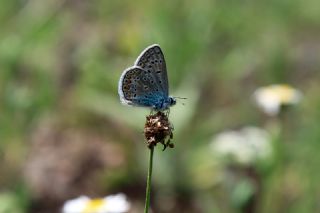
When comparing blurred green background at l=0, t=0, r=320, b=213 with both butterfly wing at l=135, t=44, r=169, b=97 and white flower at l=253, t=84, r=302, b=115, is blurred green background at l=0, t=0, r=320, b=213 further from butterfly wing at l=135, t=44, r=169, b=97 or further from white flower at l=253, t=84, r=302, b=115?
butterfly wing at l=135, t=44, r=169, b=97

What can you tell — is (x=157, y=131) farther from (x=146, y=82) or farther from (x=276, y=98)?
(x=276, y=98)

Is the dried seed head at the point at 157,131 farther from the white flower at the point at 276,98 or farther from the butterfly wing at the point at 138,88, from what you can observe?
the white flower at the point at 276,98

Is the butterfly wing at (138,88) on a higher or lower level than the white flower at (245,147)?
lower

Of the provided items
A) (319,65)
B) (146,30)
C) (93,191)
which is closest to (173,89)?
(146,30)

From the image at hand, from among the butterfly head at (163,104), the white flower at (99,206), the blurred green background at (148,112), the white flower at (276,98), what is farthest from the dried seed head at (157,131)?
the white flower at (276,98)

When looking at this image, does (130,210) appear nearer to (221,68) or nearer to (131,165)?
(131,165)

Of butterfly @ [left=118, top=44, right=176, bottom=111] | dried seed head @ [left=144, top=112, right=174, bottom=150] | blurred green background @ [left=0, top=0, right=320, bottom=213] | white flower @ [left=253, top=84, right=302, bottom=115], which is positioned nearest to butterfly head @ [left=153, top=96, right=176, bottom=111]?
butterfly @ [left=118, top=44, right=176, bottom=111]
